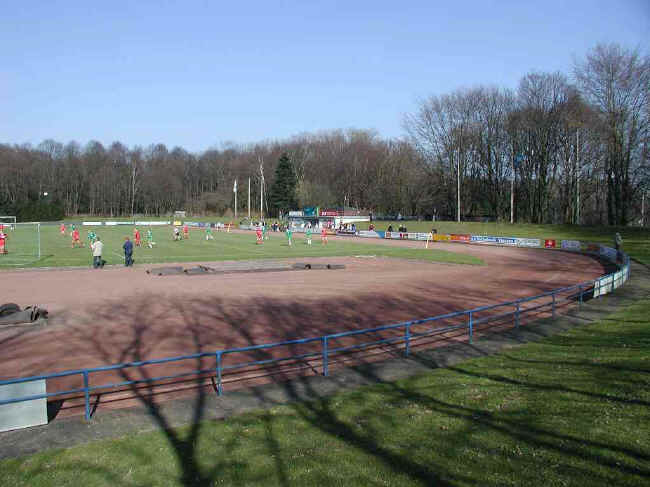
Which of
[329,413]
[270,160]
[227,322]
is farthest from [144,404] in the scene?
[270,160]

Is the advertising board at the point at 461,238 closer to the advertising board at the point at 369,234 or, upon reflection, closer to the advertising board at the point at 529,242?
the advertising board at the point at 529,242

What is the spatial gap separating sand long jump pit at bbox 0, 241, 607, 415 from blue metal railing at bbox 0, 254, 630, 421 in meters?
0.23

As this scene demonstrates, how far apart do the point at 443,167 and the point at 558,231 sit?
2640 cm

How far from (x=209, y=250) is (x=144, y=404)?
112ft

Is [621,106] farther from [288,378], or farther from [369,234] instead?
[288,378]

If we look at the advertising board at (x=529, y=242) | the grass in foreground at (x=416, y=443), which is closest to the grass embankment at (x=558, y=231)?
the advertising board at (x=529, y=242)

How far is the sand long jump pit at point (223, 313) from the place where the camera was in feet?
38.3

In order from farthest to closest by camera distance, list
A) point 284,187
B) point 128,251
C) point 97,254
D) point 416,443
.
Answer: point 284,187, point 128,251, point 97,254, point 416,443

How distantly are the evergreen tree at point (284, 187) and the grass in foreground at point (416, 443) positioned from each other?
95753mm

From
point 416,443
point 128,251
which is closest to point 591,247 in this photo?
point 128,251

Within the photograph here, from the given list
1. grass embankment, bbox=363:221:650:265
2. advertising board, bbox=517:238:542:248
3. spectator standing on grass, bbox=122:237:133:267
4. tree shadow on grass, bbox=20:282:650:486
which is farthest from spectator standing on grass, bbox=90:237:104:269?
advertising board, bbox=517:238:542:248

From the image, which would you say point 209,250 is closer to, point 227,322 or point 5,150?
point 227,322

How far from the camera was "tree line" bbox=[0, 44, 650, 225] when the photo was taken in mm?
62281

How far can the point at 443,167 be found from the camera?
82.9 meters
